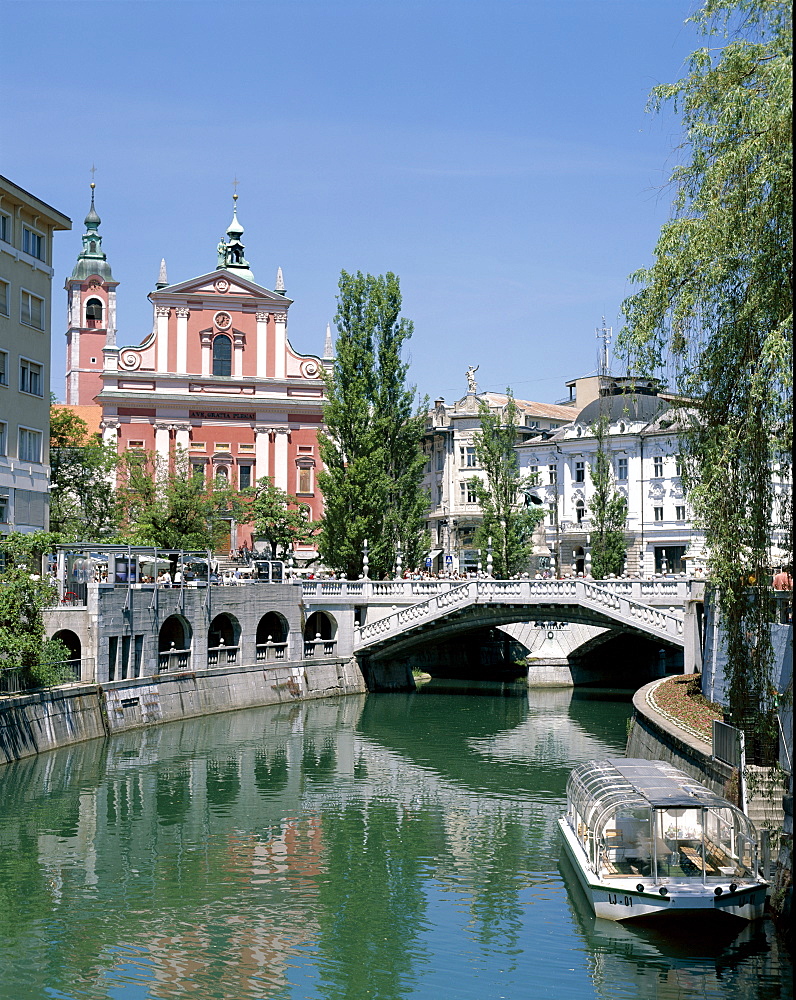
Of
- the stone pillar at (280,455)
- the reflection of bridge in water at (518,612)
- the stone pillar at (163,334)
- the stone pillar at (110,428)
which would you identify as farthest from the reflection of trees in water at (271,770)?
the stone pillar at (163,334)

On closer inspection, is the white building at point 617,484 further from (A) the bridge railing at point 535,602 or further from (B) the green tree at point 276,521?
(A) the bridge railing at point 535,602

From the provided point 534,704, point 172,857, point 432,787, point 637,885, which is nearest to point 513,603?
point 534,704

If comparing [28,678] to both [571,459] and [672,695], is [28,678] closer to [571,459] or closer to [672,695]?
[672,695]

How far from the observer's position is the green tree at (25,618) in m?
36.0

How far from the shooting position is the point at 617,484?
266 ft

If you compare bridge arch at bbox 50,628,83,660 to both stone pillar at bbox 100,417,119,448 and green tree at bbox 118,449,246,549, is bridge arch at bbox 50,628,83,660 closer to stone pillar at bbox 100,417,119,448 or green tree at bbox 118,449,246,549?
green tree at bbox 118,449,246,549

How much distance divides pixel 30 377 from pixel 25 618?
44.1 feet

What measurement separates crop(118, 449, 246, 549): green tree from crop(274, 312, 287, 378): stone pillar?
10.1m

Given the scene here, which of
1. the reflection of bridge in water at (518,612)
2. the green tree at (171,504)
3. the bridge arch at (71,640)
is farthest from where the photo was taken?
the green tree at (171,504)

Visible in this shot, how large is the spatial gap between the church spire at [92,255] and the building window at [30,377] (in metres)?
71.2

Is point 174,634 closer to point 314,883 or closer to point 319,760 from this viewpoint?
point 319,760

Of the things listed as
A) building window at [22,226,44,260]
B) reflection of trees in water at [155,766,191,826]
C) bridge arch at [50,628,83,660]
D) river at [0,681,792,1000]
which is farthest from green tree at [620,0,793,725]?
building window at [22,226,44,260]

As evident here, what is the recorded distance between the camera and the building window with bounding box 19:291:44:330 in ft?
155

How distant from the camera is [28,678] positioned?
3712 centimetres
